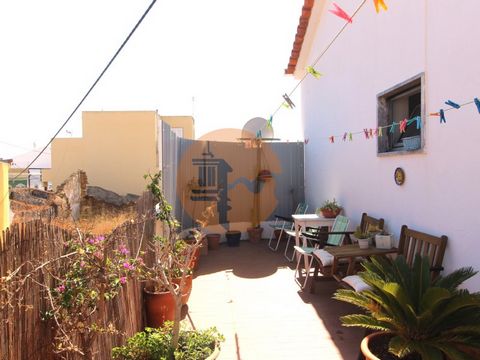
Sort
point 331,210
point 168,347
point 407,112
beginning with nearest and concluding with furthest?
point 168,347
point 407,112
point 331,210

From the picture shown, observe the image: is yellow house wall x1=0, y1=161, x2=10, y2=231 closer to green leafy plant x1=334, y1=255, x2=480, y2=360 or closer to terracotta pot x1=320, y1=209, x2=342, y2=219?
green leafy plant x1=334, y1=255, x2=480, y2=360

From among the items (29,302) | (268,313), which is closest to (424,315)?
(268,313)

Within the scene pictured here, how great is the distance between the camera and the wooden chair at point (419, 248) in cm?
331

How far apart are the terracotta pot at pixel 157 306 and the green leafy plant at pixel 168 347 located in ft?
3.02

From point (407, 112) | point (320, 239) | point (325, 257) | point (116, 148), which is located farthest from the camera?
point (116, 148)

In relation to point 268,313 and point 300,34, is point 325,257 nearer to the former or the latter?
point 268,313

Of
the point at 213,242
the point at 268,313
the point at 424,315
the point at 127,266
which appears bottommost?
the point at 268,313

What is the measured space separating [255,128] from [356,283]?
555 cm

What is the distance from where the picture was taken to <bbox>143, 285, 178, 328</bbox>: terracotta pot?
3689 mm

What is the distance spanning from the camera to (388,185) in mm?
4457

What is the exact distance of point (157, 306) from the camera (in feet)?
12.1

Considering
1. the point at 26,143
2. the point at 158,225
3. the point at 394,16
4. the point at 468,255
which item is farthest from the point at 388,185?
the point at 26,143

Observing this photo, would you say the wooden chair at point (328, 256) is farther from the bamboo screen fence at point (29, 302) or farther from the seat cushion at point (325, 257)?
the bamboo screen fence at point (29, 302)

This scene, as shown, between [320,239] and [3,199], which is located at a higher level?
[3,199]
